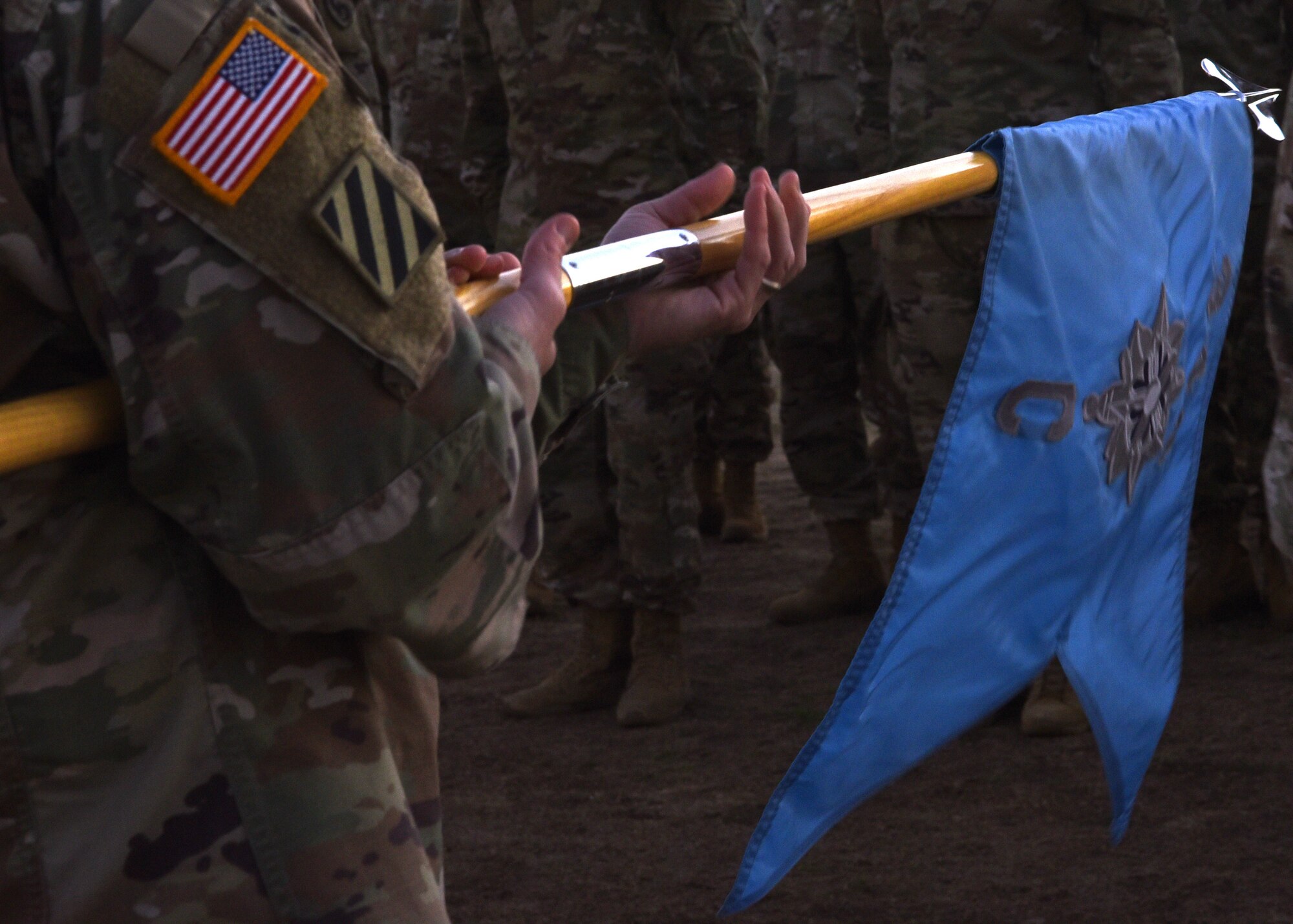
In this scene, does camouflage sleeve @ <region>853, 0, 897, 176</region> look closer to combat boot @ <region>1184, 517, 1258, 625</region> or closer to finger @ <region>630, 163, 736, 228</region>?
combat boot @ <region>1184, 517, 1258, 625</region>

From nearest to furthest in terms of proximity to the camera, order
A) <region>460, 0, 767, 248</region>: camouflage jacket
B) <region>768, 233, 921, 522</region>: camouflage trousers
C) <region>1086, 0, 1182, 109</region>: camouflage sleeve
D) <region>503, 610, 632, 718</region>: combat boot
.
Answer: <region>1086, 0, 1182, 109</region>: camouflage sleeve → <region>460, 0, 767, 248</region>: camouflage jacket → <region>503, 610, 632, 718</region>: combat boot → <region>768, 233, 921, 522</region>: camouflage trousers

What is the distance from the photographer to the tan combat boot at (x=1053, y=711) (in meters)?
3.32

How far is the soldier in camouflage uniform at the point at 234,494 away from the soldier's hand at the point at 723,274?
0.31 meters

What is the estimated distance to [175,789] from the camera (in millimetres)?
942

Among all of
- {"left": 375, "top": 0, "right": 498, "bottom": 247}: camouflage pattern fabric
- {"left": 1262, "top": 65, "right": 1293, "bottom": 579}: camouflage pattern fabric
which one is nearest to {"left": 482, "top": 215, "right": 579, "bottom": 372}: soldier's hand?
{"left": 1262, "top": 65, "right": 1293, "bottom": 579}: camouflage pattern fabric

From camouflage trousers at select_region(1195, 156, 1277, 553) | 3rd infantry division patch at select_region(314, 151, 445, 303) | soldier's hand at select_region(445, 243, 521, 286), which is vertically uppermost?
3rd infantry division patch at select_region(314, 151, 445, 303)

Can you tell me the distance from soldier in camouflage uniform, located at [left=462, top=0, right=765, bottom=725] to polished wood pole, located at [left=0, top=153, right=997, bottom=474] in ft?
5.06

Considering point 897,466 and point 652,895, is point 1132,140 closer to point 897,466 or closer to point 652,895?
point 652,895

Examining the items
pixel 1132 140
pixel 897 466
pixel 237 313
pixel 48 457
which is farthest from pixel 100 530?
pixel 897 466

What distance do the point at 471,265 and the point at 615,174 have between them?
2.29 meters

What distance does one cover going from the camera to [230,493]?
86cm

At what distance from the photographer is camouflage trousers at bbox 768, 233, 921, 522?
14.1 ft

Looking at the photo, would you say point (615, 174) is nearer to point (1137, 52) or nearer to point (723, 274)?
point (1137, 52)

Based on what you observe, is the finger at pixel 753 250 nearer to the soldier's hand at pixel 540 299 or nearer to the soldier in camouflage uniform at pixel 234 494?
the soldier's hand at pixel 540 299
